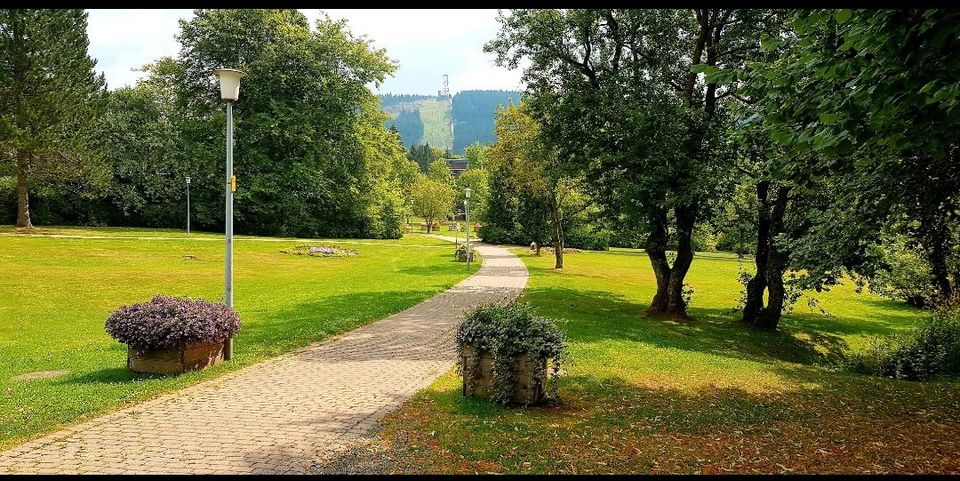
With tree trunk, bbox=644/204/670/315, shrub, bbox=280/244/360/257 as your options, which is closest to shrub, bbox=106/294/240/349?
tree trunk, bbox=644/204/670/315

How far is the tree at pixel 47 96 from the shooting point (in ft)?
102

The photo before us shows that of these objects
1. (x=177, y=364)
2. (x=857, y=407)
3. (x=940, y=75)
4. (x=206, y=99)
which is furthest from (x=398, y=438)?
(x=206, y=99)

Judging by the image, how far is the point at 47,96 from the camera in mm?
31672

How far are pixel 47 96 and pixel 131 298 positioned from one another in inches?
865

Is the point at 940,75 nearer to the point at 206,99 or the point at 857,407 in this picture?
the point at 857,407

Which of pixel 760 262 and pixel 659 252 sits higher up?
pixel 659 252

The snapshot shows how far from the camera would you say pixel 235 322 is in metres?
9.62

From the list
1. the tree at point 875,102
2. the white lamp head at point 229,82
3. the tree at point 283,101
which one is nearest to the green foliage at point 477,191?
the tree at point 283,101

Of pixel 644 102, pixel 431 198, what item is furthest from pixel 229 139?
pixel 431 198

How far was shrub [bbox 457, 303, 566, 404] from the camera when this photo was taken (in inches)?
278

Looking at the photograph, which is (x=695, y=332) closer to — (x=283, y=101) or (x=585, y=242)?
(x=283, y=101)

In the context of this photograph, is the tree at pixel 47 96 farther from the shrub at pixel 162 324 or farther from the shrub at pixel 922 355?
the shrub at pixel 922 355

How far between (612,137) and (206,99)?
37301mm

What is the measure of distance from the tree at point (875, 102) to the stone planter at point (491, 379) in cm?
381
